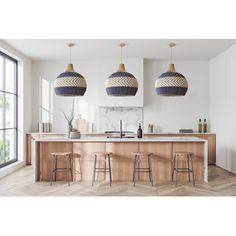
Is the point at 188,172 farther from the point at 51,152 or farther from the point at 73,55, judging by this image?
the point at 73,55

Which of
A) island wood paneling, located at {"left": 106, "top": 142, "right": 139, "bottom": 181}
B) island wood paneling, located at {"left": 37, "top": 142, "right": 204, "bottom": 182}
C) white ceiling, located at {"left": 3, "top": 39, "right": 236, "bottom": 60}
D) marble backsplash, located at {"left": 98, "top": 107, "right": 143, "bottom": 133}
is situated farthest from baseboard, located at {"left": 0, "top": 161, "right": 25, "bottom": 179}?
white ceiling, located at {"left": 3, "top": 39, "right": 236, "bottom": 60}

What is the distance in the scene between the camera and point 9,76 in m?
6.79

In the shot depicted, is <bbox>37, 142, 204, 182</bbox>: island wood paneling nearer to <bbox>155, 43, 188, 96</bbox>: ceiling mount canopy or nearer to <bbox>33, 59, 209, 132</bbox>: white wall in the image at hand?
<bbox>155, 43, 188, 96</bbox>: ceiling mount canopy

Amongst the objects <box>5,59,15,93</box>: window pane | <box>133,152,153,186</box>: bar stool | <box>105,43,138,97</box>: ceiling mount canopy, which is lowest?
<box>133,152,153,186</box>: bar stool

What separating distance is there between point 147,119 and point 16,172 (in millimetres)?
3833

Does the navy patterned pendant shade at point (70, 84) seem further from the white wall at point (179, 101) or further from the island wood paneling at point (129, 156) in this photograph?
the white wall at point (179, 101)

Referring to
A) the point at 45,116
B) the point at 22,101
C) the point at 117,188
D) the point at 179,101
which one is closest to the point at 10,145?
the point at 22,101

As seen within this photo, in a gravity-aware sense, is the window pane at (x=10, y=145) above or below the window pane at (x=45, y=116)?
below

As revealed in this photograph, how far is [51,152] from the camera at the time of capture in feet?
18.6

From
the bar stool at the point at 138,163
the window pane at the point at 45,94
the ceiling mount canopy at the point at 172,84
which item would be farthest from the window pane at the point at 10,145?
the ceiling mount canopy at the point at 172,84

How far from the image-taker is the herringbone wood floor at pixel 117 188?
4.68 metres

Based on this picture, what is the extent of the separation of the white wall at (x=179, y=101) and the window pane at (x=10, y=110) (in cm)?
364

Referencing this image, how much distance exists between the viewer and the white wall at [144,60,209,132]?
317 inches
